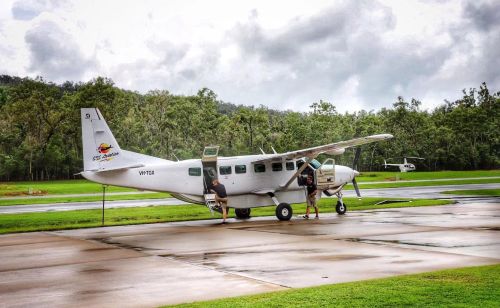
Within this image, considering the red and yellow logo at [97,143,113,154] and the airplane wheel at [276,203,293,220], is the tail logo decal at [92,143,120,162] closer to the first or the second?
the red and yellow logo at [97,143,113,154]

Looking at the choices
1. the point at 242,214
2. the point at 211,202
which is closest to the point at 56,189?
the point at 242,214

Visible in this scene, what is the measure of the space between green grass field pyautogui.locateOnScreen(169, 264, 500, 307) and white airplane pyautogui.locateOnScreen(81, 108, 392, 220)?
44.0 ft

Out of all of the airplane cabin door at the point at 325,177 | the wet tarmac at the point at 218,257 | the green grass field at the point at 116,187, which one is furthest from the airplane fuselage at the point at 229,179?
the green grass field at the point at 116,187

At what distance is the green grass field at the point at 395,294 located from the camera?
8359 millimetres

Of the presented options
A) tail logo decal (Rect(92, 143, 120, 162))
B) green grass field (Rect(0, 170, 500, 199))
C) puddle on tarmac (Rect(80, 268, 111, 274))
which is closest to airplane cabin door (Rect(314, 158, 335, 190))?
tail logo decal (Rect(92, 143, 120, 162))

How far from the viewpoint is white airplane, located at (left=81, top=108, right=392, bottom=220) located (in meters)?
23.1

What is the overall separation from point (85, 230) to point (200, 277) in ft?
40.6

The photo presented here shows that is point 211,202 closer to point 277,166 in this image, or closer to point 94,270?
point 277,166

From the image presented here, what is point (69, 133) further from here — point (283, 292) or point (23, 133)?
point (283, 292)

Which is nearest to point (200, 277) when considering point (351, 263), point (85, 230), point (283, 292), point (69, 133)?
point (283, 292)

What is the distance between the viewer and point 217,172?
24.6m

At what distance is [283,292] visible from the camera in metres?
9.40

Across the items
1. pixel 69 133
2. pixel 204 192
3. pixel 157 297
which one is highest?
pixel 69 133

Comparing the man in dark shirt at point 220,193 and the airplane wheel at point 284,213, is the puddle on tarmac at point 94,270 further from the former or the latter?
the airplane wheel at point 284,213
